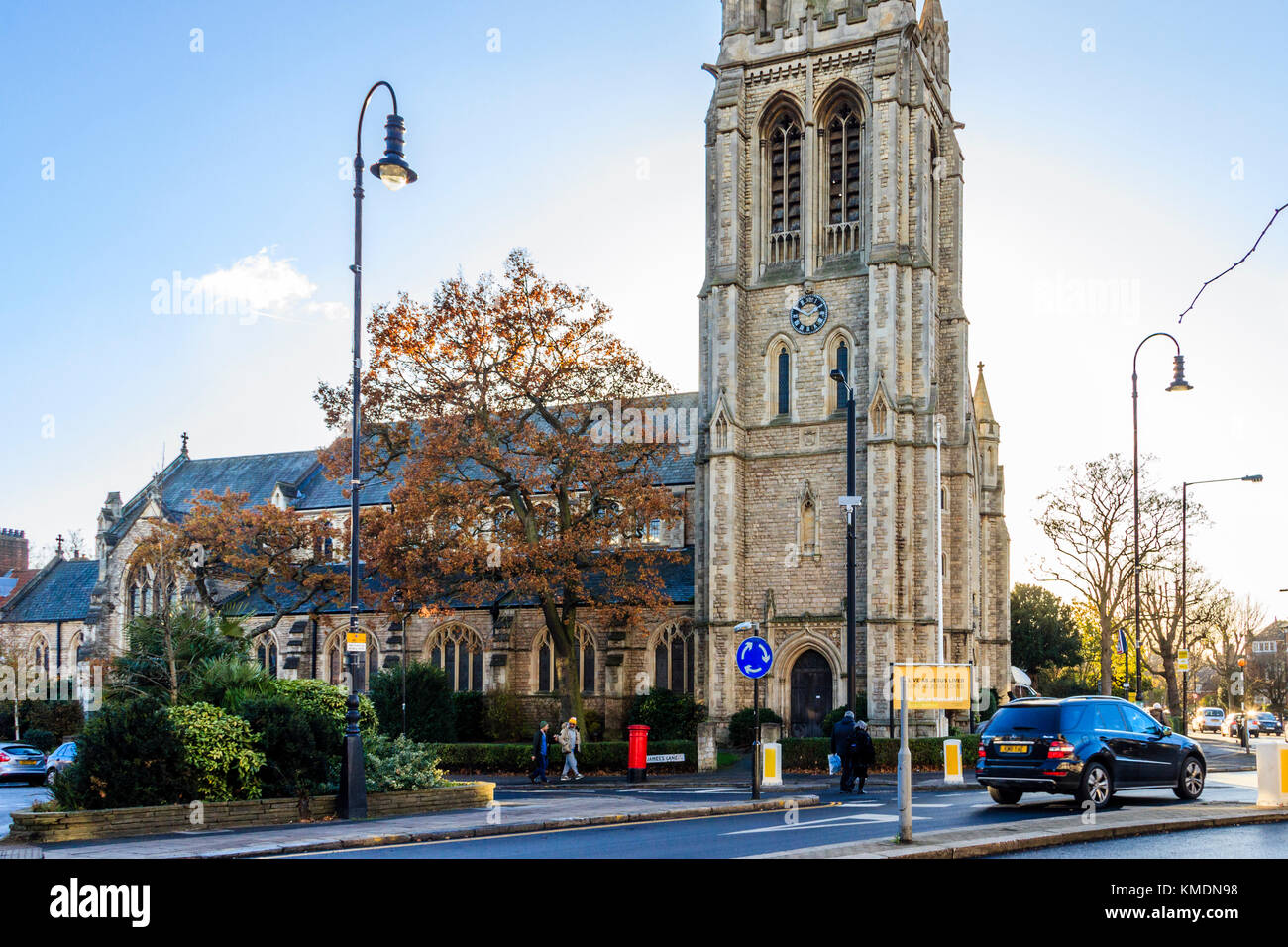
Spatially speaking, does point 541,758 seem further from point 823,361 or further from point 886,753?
point 823,361

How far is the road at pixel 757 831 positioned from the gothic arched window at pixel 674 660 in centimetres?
2036

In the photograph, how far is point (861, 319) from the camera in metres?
39.2

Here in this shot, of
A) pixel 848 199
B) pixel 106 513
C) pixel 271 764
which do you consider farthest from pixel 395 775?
pixel 106 513

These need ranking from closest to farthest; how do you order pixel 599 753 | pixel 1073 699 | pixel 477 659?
pixel 1073 699, pixel 599 753, pixel 477 659

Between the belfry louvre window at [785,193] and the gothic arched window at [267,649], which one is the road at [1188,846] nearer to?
the belfry louvre window at [785,193]

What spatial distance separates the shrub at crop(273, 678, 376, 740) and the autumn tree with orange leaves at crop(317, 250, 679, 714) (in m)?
13.1

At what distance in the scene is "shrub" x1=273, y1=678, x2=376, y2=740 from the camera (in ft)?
67.3

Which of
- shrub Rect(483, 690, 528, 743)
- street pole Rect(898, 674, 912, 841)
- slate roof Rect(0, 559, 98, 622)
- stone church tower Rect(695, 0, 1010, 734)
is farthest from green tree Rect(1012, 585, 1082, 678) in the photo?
street pole Rect(898, 674, 912, 841)

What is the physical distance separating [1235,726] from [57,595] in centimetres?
6186

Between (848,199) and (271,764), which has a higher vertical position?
(848,199)

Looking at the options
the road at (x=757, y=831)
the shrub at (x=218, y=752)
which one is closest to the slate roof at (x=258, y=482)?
the road at (x=757, y=831)

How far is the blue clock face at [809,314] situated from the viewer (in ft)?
131

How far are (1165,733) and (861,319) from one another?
22115 millimetres
